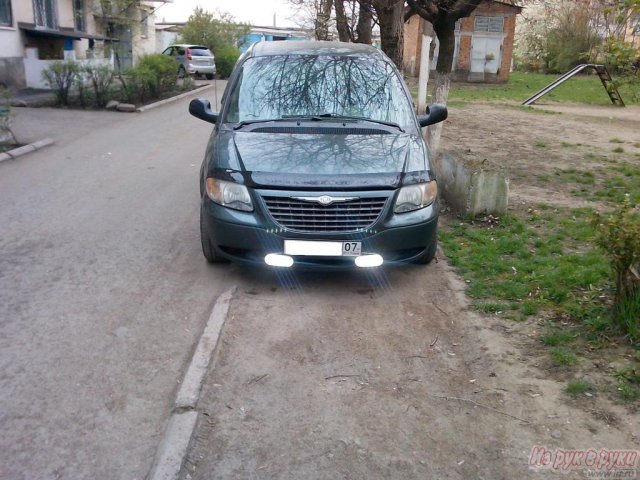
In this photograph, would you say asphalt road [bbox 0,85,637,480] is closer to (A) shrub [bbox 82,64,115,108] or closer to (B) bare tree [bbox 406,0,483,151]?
(B) bare tree [bbox 406,0,483,151]

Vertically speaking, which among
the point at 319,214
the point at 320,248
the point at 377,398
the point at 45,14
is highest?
the point at 45,14

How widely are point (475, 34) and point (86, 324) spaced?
3277 cm

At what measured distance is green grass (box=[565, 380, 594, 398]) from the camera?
389 cm

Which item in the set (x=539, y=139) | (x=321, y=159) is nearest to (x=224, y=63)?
(x=539, y=139)

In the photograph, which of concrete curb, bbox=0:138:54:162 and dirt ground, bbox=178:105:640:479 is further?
concrete curb, bbox=0:138:54:162

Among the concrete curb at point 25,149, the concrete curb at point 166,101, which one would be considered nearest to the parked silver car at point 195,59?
the concrete curb at point 166,101

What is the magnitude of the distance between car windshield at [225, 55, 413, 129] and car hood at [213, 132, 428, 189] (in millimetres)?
471

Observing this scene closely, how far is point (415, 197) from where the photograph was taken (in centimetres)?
527

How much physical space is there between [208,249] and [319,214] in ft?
4.14

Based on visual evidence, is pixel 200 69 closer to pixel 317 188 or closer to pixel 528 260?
pixel 528 260

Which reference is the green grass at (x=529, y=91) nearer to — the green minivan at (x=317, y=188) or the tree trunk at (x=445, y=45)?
the tree trunk at (x=445, y=45)

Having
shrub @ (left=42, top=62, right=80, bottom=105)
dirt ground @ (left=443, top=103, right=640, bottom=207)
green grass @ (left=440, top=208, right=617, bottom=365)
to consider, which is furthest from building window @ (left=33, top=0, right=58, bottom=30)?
green grass @ (left=440, top=208, right=617, bottom=365)

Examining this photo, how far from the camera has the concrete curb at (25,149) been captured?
10.9m

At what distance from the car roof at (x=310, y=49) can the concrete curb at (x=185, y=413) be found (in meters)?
3.17
